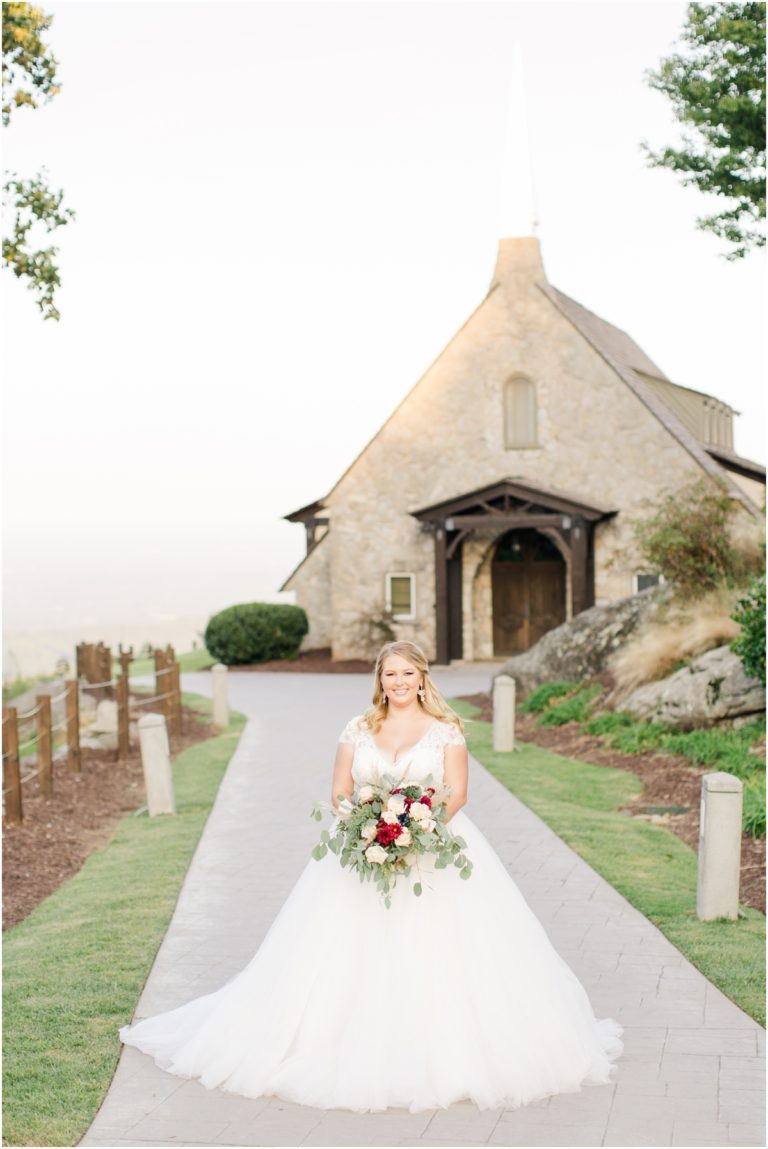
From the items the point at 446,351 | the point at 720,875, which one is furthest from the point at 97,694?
the point at 720,875

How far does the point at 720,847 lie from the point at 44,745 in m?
7.94

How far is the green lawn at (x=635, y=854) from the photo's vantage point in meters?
7.87

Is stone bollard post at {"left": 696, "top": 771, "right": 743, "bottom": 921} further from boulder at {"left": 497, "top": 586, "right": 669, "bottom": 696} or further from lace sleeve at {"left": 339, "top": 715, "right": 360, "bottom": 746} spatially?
boulder at {"left": 497, "top": 586, "right": 669, "bottom": 696}

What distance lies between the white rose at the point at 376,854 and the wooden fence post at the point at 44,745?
8.34 metres

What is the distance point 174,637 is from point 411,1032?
5273 centimetres

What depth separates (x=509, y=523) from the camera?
30.6m

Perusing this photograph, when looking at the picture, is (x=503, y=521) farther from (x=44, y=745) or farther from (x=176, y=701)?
(x=44, y=745)

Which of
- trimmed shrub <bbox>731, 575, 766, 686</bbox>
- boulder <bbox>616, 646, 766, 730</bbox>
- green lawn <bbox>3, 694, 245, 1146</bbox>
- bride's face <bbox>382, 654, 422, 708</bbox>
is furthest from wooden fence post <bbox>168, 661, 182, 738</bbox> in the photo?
bride's face <bbox>382, 654, 422, 708</bbox>

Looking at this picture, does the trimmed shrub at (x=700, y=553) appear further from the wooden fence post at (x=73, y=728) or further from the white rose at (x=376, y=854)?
the white rose at (x=376, y=854)

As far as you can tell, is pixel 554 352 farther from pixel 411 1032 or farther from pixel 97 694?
pixel 411 1032

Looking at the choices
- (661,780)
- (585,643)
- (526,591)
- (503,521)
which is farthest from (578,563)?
(661,780)

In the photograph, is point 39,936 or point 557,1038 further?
point 39,936

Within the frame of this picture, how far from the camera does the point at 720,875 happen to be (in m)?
8.84

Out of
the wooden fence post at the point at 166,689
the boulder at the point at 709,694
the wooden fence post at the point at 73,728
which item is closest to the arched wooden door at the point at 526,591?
the wooden fence post at the point at 166,689
